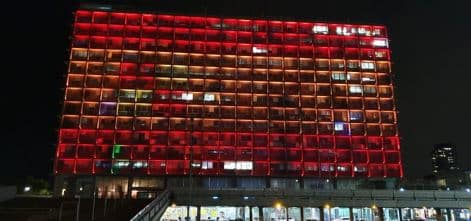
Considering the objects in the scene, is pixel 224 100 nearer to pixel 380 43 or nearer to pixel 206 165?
pixel 206 165

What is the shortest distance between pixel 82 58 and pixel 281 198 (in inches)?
2879

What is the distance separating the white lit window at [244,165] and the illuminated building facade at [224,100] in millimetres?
273

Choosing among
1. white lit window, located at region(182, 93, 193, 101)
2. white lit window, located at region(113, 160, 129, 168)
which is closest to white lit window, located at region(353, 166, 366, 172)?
white lit window, located at region(182, 93, 193, 101)

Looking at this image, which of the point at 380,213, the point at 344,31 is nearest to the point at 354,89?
the point at 344,31

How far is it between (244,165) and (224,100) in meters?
19.4

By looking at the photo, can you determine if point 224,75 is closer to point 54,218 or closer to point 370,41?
point 370,41

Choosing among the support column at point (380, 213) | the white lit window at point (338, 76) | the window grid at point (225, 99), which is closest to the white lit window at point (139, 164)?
the window grid at point (225, 99)

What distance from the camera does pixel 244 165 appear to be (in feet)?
397

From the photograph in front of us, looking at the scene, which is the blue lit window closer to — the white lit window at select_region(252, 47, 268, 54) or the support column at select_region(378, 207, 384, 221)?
the white lit window at select_region(252, 47, 268, 54)

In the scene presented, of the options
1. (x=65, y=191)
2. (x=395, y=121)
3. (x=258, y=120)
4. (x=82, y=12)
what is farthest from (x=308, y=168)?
(x=82, y=12)

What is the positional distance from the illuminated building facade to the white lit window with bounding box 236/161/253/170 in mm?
273

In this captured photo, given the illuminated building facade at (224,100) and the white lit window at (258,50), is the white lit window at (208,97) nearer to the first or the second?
the illuminated building facade at (224,100)

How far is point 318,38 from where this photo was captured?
135125 millimetres

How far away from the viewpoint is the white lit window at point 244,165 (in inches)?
4742
